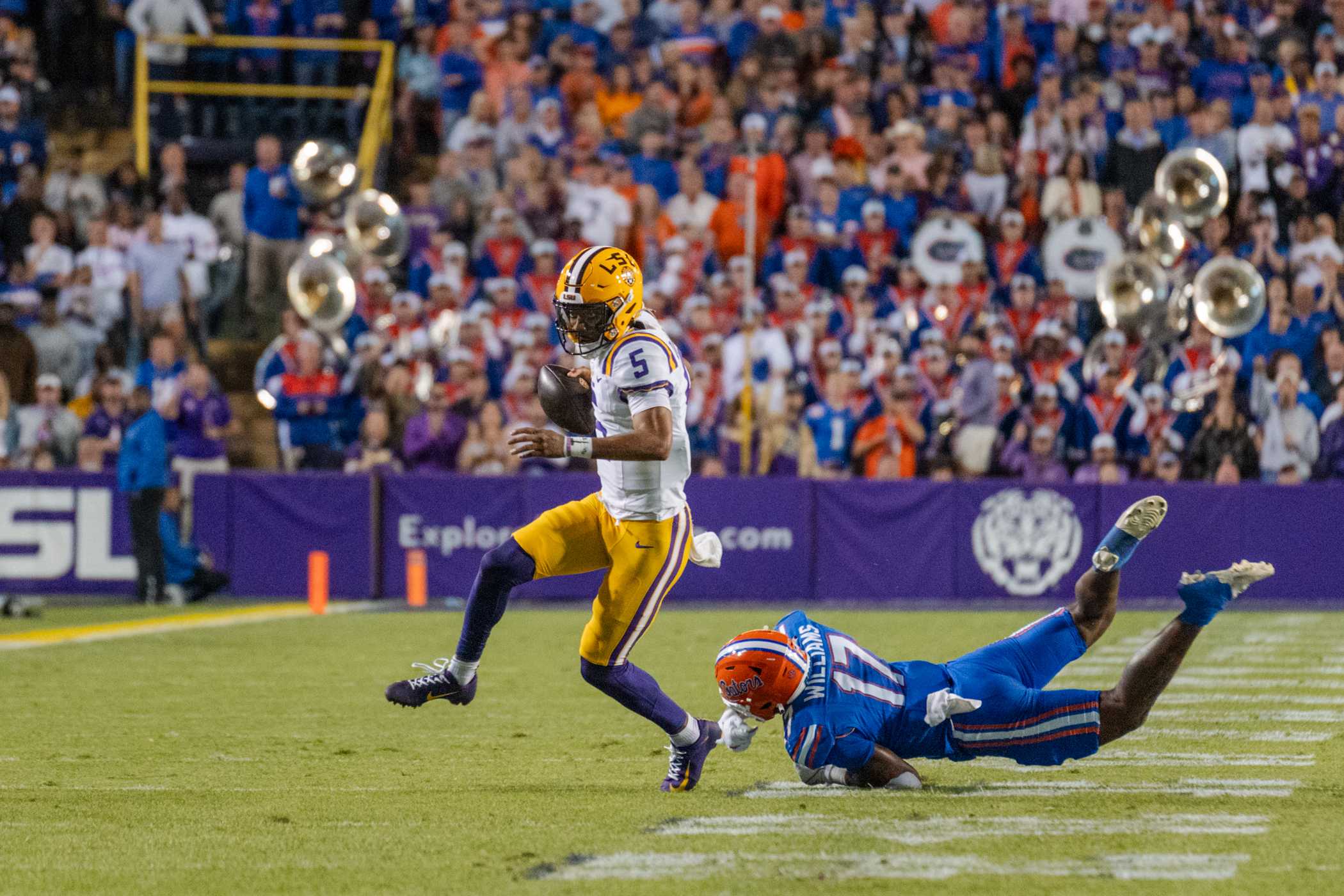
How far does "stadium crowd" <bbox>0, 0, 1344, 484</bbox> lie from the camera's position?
17.4 meters

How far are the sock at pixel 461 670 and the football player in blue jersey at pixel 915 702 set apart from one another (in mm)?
1173

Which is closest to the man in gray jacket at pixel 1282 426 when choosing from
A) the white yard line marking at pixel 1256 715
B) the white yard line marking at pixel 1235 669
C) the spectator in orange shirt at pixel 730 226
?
the spectator in orange shirt at pixel 730 226

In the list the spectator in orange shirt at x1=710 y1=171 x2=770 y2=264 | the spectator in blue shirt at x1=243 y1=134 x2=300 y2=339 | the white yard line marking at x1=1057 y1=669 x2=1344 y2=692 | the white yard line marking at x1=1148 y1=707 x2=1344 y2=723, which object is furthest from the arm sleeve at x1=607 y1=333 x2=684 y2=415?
the spectator in blue shirt at x1=243 y1=134 x2=300 y2=339

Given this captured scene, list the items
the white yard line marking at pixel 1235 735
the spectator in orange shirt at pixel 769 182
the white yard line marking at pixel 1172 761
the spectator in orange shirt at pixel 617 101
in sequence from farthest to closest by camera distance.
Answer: the spectator in orange shirt at pixel 617 101
the spectator in orange shirt at pixel 769 182
the white yard line marking at pixel 1235 735
the white yard line marking at pixel 1172 761

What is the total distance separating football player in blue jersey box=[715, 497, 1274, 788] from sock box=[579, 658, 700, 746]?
0.32 m

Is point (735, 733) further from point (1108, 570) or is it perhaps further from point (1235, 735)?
point (1235, 735)

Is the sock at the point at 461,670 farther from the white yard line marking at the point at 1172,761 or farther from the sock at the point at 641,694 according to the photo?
the white yard line marking at the point at 1172,761

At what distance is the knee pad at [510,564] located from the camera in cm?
740

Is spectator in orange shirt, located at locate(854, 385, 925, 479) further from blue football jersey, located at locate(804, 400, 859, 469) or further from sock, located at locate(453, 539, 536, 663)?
sock, located at locate(453, 539, 536, 663)

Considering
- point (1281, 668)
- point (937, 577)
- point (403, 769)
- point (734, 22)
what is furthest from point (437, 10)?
point (403, 769)

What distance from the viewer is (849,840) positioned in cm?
605

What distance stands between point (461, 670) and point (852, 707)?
1.66 m

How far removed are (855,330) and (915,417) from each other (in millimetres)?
1069

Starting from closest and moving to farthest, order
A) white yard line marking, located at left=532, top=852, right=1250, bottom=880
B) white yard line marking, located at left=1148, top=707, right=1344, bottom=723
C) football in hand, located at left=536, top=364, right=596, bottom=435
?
white yard line marking, located at left=532, top=852, right=1250, bottom=880 → football in hand, located at left=536, top=364, right=596, bottom=435 → white yard line marking, located at left=1148, top=707, right=1344, bottom=723
